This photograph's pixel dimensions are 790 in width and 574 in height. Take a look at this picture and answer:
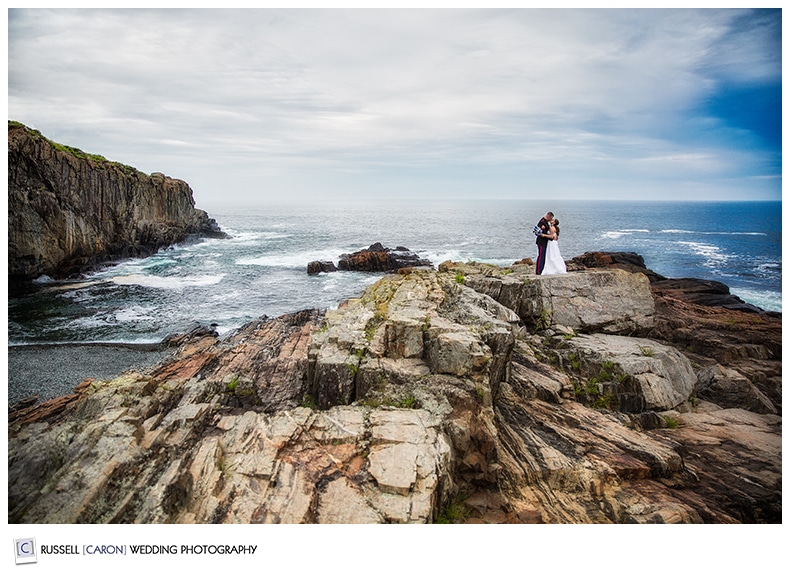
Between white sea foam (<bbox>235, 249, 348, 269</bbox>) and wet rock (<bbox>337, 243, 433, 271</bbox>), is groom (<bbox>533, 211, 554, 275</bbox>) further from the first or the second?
white sea foam (<bbox>235, 249, 348, 269</bbox>)

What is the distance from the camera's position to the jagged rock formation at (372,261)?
2448 cm

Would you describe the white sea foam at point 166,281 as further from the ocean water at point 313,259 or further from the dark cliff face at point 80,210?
the dark cliff face at point 80,210

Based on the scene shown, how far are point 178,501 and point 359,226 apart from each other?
28638 millimetres

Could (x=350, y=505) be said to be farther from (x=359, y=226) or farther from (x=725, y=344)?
(x=359, y=226)

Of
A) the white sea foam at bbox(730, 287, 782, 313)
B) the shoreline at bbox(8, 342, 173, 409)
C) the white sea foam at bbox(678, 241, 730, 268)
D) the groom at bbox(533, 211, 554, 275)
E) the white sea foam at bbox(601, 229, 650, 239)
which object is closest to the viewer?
the groom at bbox(533, 211, 554, 275)

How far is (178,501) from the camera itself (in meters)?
4.12

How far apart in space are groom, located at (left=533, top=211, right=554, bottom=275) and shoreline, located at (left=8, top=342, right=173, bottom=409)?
11567 mm

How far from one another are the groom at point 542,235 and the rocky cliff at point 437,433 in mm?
1151

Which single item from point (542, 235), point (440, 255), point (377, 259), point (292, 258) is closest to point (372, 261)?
point (377, 259)
